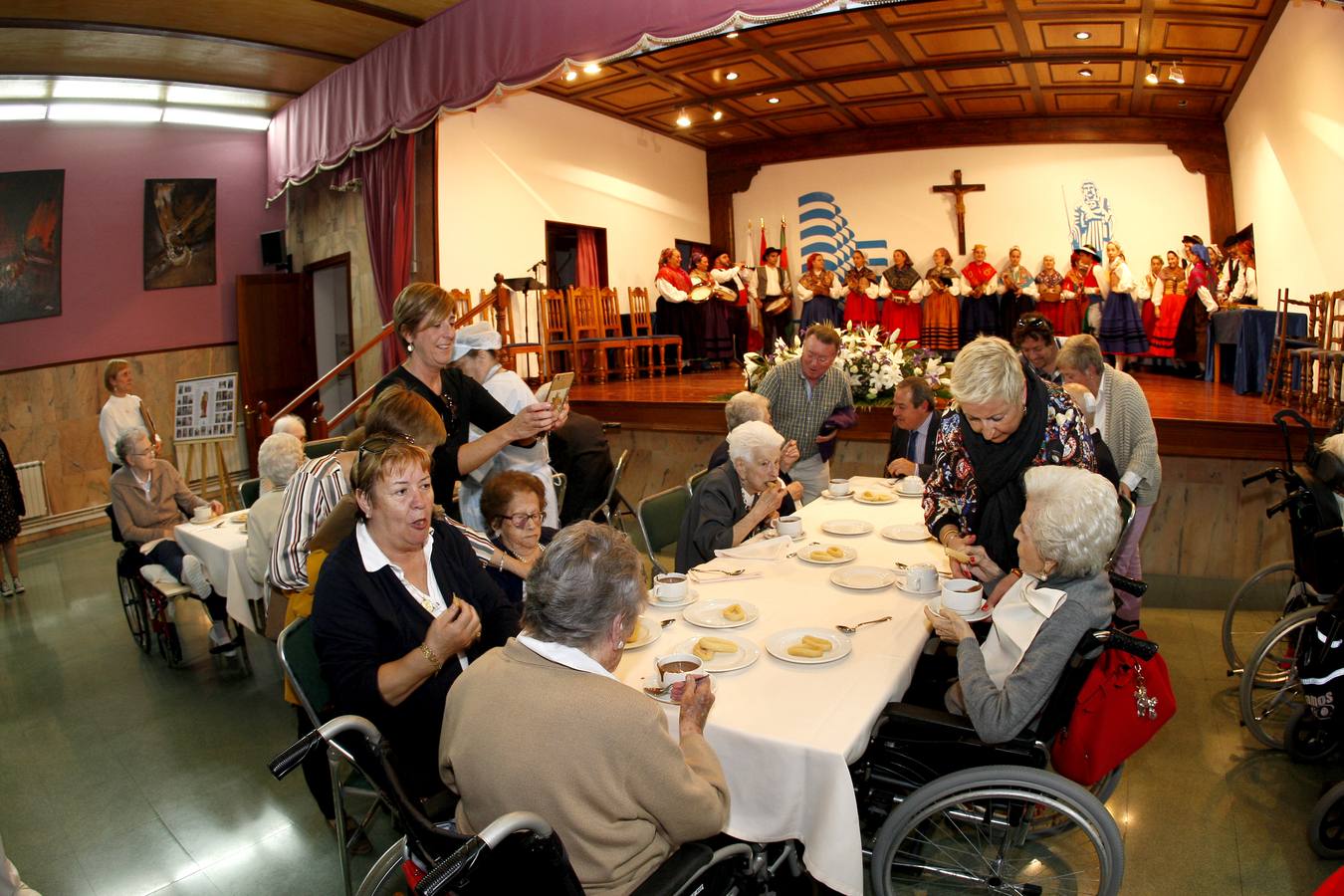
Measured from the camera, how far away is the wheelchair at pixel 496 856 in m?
1.25

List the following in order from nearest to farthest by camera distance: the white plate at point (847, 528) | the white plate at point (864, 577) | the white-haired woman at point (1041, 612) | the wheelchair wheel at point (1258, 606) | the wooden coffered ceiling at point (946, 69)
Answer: the white-haired woman at point (1041, 612) < the white plate at point (864, 577) < the white plate at point (847, 528) < the wheelchair wheel at point (1258, 606) < the wooden coffered ceiling at point (946, 69)

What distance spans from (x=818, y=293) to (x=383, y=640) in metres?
10.9

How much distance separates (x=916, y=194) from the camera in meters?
12.6

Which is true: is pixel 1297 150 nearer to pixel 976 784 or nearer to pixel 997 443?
pixel 997 443

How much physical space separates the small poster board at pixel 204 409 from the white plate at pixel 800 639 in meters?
8.38

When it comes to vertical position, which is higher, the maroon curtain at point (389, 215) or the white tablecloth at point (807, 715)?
the maroon curtain at point (389, 215)

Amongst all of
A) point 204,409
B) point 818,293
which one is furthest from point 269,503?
point 818,293

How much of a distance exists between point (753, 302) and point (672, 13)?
7.58m

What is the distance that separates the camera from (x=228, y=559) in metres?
4.07

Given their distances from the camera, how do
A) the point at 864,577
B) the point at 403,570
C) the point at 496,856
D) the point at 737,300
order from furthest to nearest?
1. the point at 737,300
2. the point at 864,577
3. the point at 403,570
4. the point at 496,856

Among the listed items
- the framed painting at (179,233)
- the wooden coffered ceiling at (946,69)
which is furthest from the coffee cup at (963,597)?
the framed painting at (179,233)

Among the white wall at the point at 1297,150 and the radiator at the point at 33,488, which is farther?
the radiator at the point at 33,488

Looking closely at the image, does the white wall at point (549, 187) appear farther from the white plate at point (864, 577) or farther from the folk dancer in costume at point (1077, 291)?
the white plate at point (864, 577)

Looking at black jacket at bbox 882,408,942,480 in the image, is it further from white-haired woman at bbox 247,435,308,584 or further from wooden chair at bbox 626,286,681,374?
wooden chair at bbox 626,286,681,374
